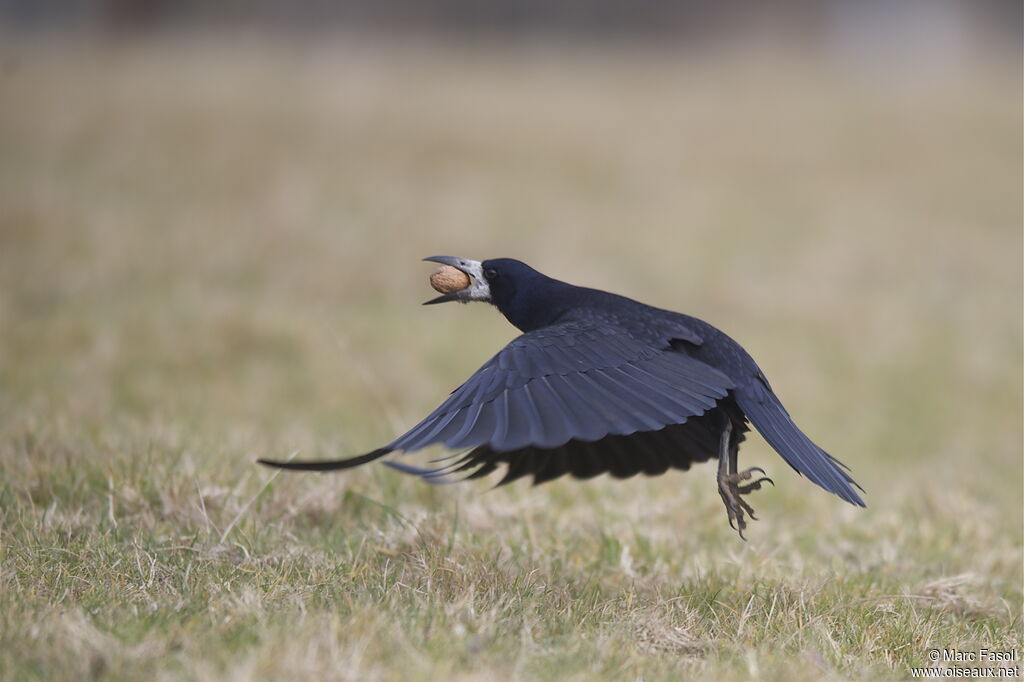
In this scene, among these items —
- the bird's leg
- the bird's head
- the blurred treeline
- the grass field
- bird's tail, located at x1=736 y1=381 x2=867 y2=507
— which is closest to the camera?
the grass field

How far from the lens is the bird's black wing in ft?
9.82

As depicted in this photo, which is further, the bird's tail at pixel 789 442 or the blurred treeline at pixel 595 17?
the blurred treeline at pixel 595 17

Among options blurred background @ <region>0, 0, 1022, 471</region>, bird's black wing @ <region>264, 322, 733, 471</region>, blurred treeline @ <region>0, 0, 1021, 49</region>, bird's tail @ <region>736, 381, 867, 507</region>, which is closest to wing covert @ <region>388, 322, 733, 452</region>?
bird's black wing @ <region>264, 322, 733, 471</region>

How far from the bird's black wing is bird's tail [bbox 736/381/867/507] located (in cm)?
13

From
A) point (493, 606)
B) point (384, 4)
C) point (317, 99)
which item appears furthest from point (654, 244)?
point (384, 4)

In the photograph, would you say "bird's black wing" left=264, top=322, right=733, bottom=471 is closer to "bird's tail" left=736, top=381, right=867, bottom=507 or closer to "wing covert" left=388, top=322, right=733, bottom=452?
"wing covert" left=388, top=322, right=733, bottom=452

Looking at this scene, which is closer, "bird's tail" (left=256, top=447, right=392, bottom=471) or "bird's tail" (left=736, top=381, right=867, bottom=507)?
"bird's tail" (left=256, top=447, right=392, bottom=471)

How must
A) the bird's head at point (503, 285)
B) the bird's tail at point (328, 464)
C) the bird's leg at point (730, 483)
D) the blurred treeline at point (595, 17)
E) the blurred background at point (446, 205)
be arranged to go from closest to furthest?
1. the bird's tail at point (328, 464)
2. the bird's leg at point (730, 483)
3. the bird's head at point (503, 285)
4. the blurred background at point (446, 205)
5. the blurred treeline at point (595, 17)

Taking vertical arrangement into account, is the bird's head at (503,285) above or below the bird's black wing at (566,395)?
above

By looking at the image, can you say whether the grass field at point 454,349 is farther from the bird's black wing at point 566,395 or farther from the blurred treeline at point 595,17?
the blurred treeline at point 595,17

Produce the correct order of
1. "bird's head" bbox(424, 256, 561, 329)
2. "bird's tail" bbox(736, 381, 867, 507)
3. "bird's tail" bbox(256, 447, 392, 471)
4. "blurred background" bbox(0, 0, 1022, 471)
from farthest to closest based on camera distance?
"blurred background" bbox(0, 0, 1022, 471) < "bird's head" bbox(424, 256, 561, 329) < "bird's tail" bbox(736, 381, 867, 507) < "bird's tail" bbox(256, 447, 392, 471)

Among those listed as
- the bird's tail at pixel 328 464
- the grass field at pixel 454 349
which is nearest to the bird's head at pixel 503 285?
the grass field at pixel 454 349

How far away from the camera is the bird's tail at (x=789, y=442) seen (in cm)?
337

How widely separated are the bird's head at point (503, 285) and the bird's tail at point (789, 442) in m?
0.87
